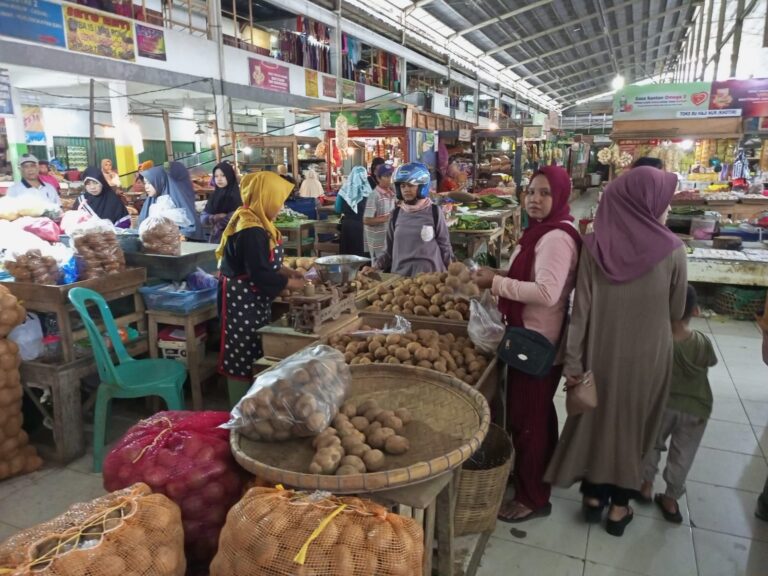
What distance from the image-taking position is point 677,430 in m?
2.58

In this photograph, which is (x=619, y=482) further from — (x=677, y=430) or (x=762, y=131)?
(x=762, y=131)

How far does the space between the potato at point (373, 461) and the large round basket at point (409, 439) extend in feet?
0.08

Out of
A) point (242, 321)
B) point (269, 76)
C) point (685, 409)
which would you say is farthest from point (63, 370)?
point (269, 76)

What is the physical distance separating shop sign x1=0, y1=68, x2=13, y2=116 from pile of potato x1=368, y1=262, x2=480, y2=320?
7194mm

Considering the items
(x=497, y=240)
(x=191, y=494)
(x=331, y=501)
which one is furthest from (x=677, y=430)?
(x=497, y=240)

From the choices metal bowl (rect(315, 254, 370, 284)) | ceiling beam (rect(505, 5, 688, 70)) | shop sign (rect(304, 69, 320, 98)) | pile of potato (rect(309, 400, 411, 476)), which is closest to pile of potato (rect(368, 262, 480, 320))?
metal bowl (rect(315, 254, 370, 284))

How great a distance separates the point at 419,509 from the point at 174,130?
19938mm

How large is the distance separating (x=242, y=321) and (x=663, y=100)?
679 cm

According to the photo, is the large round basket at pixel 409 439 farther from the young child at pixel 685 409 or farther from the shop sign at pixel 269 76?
the shop sign at pixel 269 76

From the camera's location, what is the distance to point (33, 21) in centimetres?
690

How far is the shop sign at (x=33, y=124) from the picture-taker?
47.9ft

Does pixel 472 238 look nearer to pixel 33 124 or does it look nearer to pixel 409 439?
pixel 409 439

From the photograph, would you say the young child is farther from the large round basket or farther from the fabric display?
the fabric display

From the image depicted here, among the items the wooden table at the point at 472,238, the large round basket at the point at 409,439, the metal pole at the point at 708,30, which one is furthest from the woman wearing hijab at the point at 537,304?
the metal pole at the point at 708,30
